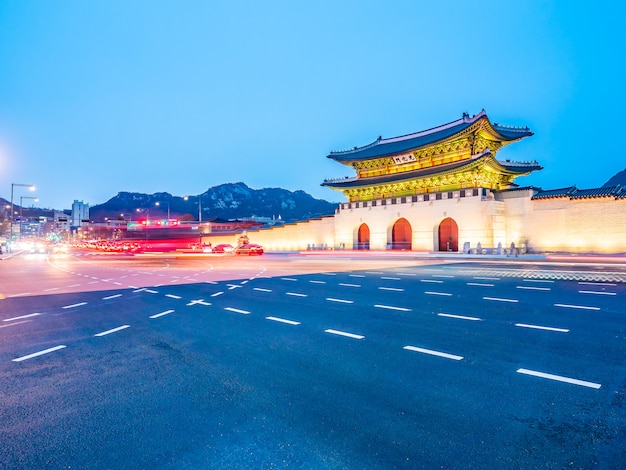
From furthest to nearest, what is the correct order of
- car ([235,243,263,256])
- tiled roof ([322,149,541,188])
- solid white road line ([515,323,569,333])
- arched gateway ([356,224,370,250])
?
arched gateway ([356,224,370,250])
car ([235,243,263,256])
tiled roof ([322,149,541,188])
solid white road line ([515,323,569,333])

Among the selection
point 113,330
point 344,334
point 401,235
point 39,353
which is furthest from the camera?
point 401,235

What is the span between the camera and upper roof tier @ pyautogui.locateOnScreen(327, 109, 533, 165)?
34.8 meters

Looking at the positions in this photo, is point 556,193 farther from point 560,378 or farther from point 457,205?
point 560,378

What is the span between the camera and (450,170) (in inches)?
1364

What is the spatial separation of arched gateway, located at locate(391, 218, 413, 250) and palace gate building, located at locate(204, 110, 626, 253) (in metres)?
0.12

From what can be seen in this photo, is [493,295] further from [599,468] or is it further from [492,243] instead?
[492,243]

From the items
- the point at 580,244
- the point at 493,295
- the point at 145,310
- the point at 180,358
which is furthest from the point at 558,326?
the point at 580,244

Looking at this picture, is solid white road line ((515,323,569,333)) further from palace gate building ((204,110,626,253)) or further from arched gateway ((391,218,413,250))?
arched gateway ((391,218,413,250))

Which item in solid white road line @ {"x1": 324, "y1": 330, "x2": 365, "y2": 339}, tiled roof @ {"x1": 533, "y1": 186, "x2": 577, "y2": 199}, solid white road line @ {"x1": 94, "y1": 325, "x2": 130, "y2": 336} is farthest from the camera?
tiled roof @ {"x1": 533, "y1": 186, "x2": 577, "y2": 199}

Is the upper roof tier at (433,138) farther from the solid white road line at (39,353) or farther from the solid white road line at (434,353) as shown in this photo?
the solid white road line at (39,353)

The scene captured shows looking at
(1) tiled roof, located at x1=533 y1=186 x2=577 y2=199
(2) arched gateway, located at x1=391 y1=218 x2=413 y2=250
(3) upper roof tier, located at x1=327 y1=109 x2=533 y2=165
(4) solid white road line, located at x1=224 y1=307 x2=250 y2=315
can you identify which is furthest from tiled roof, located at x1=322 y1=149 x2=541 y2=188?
(4) solid white road line, located at x1=224 y1=307 x2=250 y2=315

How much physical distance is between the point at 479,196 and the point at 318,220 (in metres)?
20.9

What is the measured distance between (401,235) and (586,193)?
18056mm

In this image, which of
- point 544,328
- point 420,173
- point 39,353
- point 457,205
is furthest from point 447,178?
point 39,353
